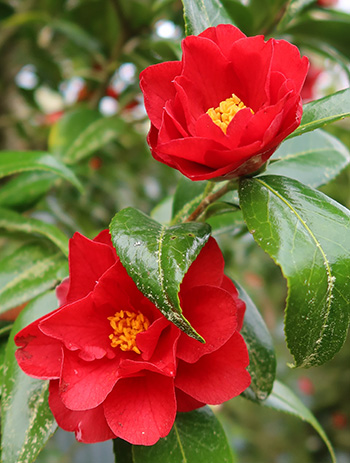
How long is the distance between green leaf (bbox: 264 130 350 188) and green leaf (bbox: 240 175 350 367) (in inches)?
8.8

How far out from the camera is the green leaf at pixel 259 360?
665mm

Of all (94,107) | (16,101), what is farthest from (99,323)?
(16,101)

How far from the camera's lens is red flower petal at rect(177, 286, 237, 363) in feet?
1.72

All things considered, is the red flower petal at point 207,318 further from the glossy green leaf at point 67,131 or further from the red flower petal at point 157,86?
the glossy green leaf at point 67,131

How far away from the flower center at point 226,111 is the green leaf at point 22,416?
0.40 metres

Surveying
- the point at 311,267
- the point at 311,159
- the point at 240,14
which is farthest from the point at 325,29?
the point at 311,267

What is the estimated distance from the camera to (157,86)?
21.5 inches

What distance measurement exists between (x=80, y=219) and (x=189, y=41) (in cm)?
107

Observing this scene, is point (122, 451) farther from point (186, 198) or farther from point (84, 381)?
point (186, 198)

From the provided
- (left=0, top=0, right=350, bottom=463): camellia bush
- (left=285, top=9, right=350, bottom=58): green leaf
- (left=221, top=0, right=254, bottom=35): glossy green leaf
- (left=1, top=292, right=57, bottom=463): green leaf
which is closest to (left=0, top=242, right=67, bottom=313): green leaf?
(left=0, top=0, right=350, bottom=463): camellia bush

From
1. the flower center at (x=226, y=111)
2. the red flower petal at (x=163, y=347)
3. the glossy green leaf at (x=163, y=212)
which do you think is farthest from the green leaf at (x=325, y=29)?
the red flower petal at (x=163, y=347)

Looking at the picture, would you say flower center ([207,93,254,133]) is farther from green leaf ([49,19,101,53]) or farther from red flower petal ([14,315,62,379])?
green leaf ([49,19,101,53])

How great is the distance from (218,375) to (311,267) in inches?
6.9

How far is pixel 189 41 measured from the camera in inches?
20.9
